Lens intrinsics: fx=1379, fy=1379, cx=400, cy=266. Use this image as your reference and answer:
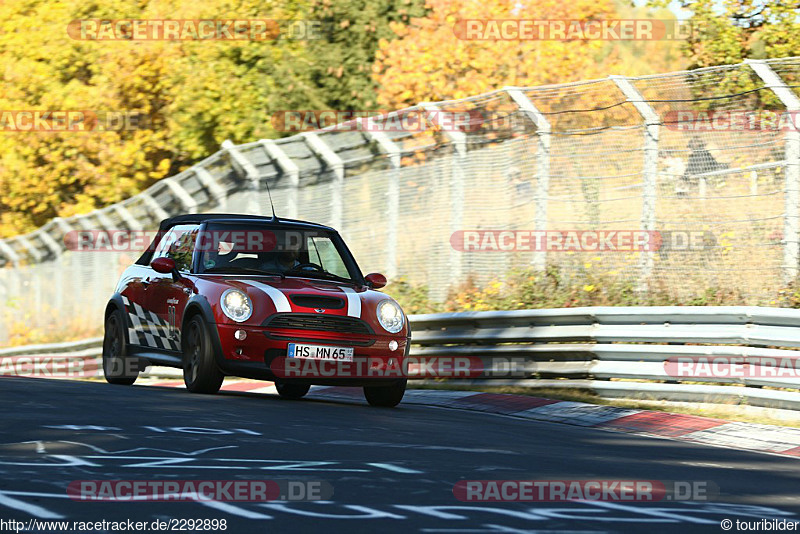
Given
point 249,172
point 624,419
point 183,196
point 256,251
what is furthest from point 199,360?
point 183,196

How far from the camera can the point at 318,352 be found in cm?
1177

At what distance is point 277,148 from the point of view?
2036cm

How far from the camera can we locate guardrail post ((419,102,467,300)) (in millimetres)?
17344

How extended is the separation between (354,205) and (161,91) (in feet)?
59.1

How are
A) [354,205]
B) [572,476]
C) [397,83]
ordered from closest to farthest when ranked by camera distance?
[572,476]
[354,205]
[397,83]

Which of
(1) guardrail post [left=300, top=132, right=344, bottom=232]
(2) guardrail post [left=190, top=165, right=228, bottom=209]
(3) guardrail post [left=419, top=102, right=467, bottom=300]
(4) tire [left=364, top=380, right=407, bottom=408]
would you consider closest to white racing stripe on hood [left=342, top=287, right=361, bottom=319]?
(4) tire [left=364, top=380, right=407, bottom=408]

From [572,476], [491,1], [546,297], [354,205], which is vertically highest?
[491,1]

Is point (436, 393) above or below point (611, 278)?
below

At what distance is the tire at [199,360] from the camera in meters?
12.0

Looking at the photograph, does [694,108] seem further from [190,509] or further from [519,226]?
[190,509]

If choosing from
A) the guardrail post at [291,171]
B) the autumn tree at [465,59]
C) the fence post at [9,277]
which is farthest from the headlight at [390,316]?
the fence post at [9,277]

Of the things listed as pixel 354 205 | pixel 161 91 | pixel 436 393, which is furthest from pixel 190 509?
pixel 161 91

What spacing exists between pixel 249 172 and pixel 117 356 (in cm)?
706

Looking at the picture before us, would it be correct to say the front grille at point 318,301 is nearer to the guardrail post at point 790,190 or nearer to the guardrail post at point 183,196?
the guardrail post at point 790,190
